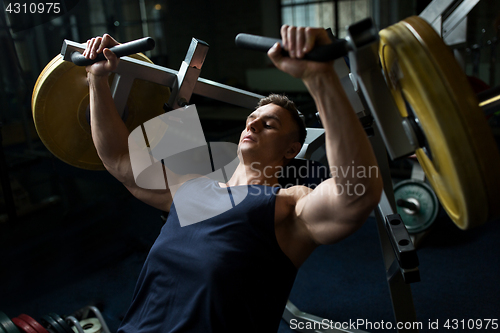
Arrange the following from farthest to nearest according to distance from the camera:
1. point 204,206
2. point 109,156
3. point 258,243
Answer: point 109,156, point 204,206, point 258,243

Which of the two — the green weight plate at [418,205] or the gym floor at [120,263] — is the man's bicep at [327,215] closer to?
the gym floor at [120,263]

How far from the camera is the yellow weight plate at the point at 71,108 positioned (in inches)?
55.9

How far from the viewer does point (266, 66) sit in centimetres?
479

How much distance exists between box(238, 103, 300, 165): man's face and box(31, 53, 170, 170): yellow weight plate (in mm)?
456

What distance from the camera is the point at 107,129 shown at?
1380 mm

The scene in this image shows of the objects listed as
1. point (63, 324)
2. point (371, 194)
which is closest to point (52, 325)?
point (63, 324)

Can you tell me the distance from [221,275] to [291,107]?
684 mm

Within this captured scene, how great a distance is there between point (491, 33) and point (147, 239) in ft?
17.0

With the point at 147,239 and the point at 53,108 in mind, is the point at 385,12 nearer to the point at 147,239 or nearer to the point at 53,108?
the point at 147,239

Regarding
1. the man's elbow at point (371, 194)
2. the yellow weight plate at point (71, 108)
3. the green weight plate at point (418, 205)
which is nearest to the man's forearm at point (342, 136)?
the man's elbow at point (371, 194)

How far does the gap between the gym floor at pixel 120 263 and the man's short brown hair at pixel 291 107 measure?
1227mm

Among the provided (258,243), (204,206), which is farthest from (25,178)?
(258,243)
